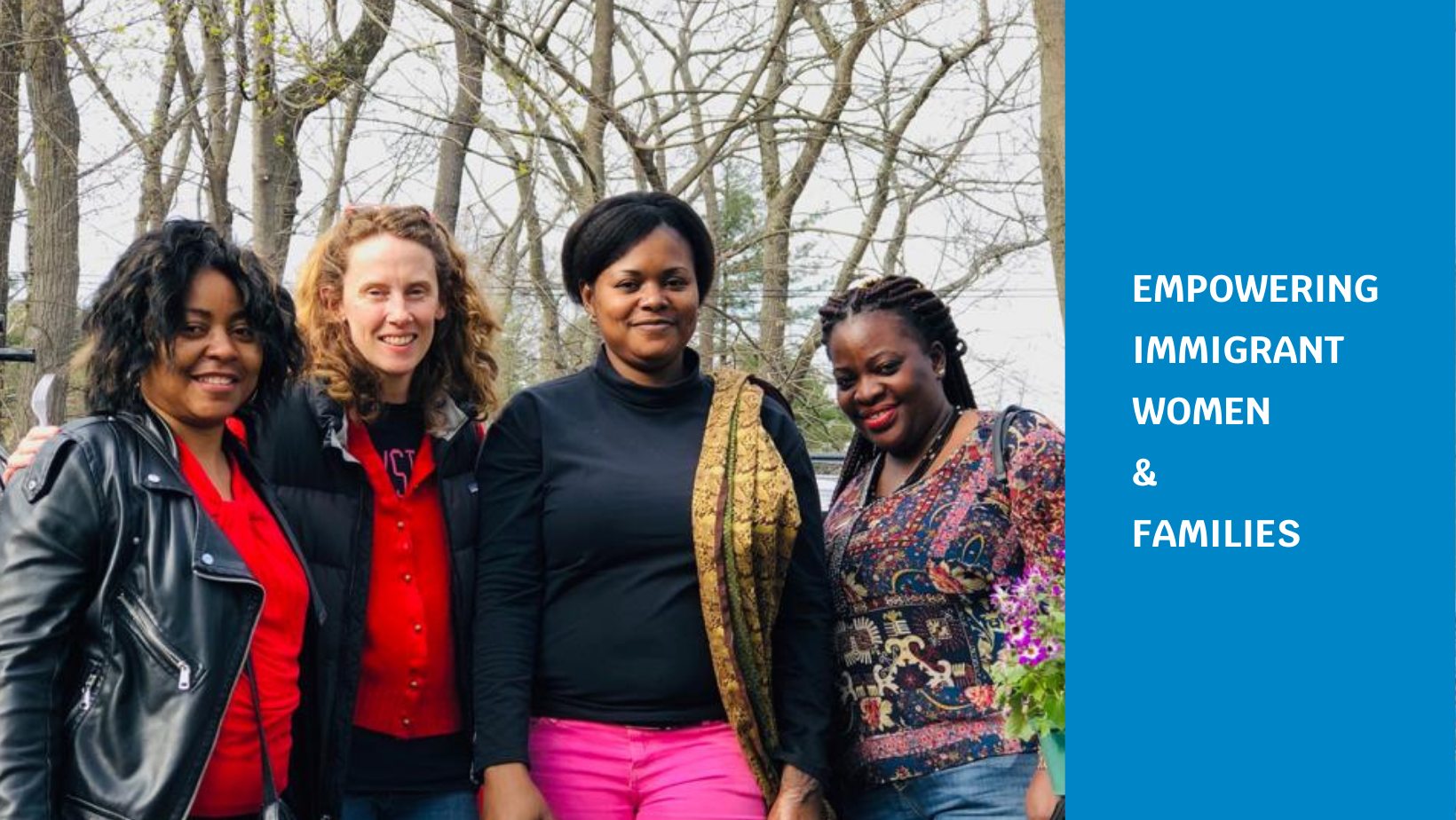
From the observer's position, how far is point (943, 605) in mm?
3084

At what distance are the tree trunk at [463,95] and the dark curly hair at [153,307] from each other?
5574mm

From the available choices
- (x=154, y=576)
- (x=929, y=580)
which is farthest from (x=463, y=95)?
(x=154, y=576)

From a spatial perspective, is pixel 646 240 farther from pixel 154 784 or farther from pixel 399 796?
pixel 154 784

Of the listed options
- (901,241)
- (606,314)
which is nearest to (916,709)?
(606,314)

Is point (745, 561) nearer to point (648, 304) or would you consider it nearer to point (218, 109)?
point (648, 304)

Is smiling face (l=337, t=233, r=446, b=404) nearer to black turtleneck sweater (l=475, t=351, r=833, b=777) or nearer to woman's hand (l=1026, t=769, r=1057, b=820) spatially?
black turtleneck sweater (l=475, t=351, r=833, b=777)

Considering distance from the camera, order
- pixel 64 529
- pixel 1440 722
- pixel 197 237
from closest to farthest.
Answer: pixel 1440 722, pixel 64 529, pixel 197 237

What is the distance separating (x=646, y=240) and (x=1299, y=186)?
4.27 ft

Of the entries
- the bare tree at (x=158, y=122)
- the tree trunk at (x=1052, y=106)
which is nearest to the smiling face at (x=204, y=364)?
the tree trunk at (x=1052, y=106)

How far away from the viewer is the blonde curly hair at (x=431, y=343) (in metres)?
3.12

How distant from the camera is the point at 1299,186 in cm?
229

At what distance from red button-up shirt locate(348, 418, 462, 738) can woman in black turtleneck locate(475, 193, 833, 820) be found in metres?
0.09

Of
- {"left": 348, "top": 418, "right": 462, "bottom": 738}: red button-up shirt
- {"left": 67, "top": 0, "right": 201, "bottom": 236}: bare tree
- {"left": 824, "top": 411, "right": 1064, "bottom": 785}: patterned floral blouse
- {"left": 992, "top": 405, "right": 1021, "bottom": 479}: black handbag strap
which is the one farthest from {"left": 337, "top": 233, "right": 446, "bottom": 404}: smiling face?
{"left": 67, "top": 0, "right": 201, "bottom": 236}: bare tree

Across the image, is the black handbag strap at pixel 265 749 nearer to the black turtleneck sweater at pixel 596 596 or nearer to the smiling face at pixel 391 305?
the black turtleneck sweater at pixel 596 596
